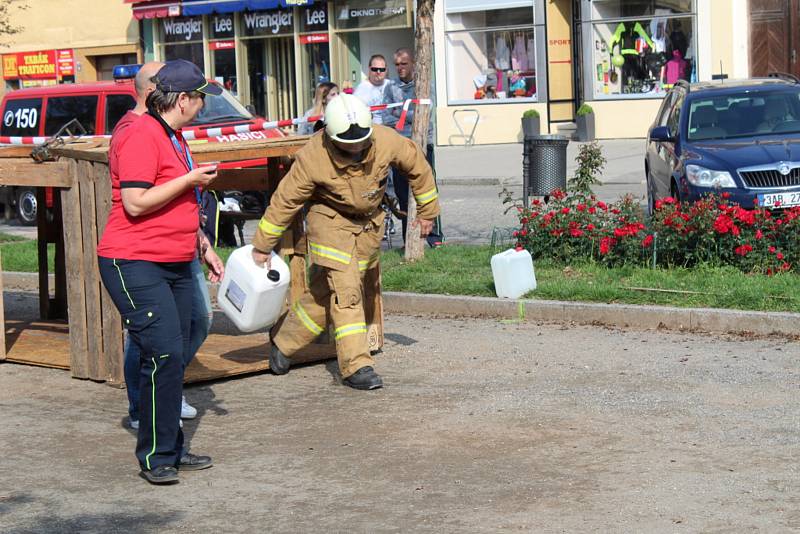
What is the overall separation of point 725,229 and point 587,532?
5401 millimetres

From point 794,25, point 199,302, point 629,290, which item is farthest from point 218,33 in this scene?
point 199,302

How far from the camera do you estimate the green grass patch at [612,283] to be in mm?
9086

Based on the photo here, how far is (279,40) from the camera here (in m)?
32.0

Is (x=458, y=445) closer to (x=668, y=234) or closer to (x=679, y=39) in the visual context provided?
(x=668, y=234)

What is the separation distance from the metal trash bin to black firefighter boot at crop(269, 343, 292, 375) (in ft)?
18.0

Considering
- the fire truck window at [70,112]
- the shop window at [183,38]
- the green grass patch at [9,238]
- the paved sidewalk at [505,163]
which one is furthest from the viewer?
the shop window at [183,38]

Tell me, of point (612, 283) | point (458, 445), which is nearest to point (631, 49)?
point (612, 283)

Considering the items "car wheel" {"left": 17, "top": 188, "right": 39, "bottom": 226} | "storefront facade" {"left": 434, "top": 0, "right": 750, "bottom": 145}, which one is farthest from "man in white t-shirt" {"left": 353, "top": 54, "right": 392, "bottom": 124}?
"storefront facade" {"left": 434, "top": 0, "right": 750, "bottom": 145}

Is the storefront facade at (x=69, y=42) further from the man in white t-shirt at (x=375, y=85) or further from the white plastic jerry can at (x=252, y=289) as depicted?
the white plastic jerry can at (x=252, y=289)

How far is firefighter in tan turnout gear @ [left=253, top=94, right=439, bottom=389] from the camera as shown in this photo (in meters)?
7.43

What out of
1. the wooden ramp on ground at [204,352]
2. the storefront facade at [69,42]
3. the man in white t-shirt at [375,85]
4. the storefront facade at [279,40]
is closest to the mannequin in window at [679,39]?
the storefront facade at [279,40]

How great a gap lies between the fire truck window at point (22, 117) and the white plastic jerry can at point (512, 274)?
10.4 m

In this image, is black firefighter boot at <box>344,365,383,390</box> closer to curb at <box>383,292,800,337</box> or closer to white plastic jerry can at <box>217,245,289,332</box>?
white plastic jerry can at <box>217,245,289,332</box>

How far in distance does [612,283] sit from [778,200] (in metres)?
2.77
